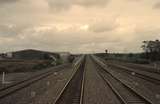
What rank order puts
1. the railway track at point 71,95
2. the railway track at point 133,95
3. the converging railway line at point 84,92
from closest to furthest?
1. the railway track at point 133,95
2. the railway track at point 71,95
3. the converging railway line at point 84,92

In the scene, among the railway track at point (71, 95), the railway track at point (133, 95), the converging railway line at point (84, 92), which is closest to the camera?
the railway track at point (133, 95)

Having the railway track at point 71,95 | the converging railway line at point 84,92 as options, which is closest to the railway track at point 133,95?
the converging railway line at point 84,92

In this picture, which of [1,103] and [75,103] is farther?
[1,103]

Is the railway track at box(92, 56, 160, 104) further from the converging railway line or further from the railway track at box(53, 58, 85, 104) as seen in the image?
the railway track at box(53, 58, 85, 104)

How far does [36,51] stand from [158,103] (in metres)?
162

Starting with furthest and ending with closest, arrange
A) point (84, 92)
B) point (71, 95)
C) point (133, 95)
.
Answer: point (84, 92) → point (71, 95) → point (133, 95)

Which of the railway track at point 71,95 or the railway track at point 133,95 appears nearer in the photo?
the railway track at point 133,95

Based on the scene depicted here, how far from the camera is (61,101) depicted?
17.8m

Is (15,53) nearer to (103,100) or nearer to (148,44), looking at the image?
(148,44)

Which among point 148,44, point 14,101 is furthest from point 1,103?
point 148,44

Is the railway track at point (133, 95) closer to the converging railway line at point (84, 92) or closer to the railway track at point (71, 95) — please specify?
the converging railway line at point (84, 92)

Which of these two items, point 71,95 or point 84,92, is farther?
point 84,92

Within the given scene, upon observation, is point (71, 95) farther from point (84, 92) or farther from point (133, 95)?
point (133, 95)

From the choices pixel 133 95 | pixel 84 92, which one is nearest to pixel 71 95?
pixel 84 92
